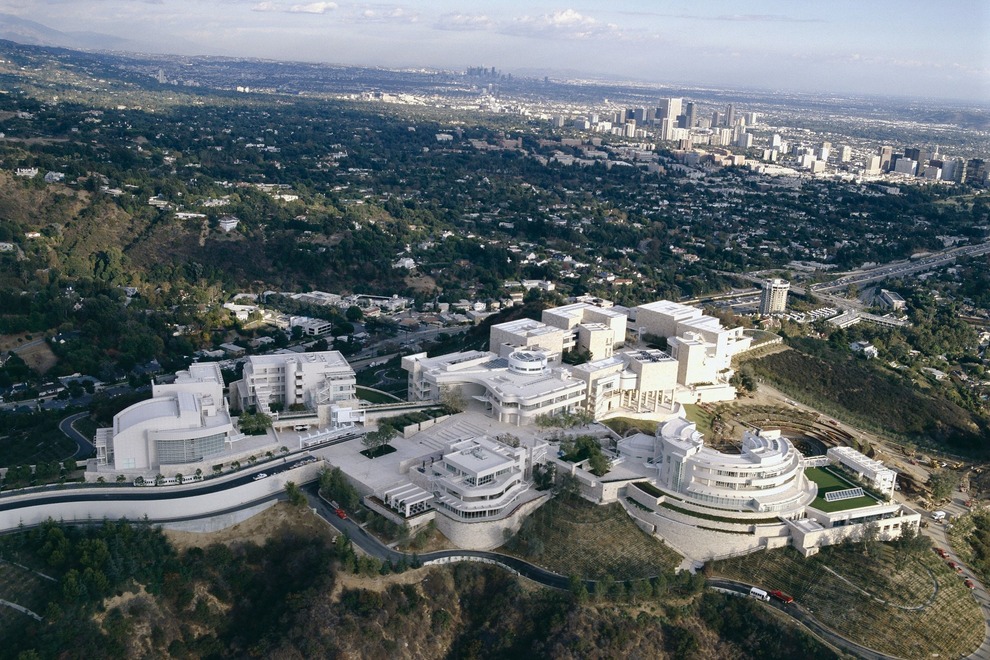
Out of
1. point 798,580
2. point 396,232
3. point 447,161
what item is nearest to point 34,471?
point 798,580

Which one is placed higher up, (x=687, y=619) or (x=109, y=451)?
(x=109, y=451)

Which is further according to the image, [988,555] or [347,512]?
[988,555]

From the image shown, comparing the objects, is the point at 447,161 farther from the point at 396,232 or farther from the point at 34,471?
the point at 34,471

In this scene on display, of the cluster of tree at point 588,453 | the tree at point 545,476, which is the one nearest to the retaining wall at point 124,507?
the tree at point 545,476

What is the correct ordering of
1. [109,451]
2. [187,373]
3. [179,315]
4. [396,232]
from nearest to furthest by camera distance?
[109,451] → [187,373] → [179,315] → [396,232]

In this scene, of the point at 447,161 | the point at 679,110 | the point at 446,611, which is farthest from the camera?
the point at 679,110

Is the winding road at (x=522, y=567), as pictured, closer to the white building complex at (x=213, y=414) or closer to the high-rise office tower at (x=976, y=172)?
the white building complex at (x=213, y=414)

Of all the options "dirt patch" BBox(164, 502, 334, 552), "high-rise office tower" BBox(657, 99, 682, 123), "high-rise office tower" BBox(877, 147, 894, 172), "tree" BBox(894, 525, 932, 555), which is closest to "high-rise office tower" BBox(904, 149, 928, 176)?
"high-rise office tower" BBox(877, 147, 894, 172)
